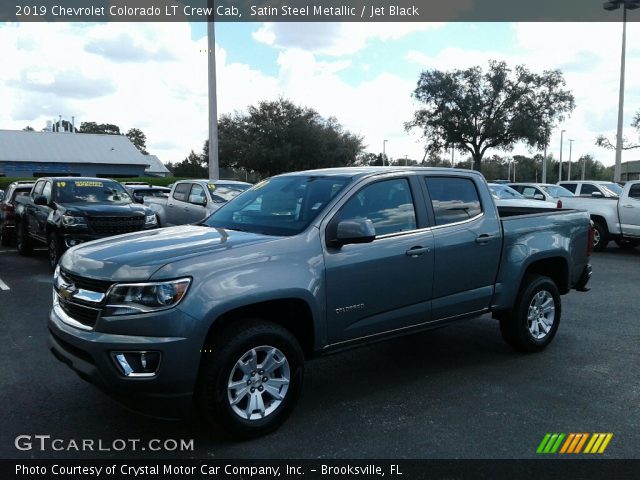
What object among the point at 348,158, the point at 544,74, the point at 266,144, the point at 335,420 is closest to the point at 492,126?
the point at 544,74

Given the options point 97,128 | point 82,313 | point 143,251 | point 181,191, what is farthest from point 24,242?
point 97,128

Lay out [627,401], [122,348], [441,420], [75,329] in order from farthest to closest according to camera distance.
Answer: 1. [627,401]
2. [441,420]
3. [75,329]
4. [122,348]

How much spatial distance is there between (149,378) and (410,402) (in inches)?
82.4

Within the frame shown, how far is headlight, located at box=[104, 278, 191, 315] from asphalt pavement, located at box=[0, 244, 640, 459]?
3.17 ft

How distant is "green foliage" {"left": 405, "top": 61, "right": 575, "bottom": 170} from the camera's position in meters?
38.9

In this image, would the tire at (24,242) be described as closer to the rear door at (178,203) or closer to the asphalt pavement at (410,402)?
the rear door at (178,203)

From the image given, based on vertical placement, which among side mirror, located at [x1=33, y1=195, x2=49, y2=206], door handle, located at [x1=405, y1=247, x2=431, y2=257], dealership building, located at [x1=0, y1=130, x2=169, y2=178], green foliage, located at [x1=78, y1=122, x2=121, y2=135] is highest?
green foliage, located at [x1=78, y1=122, x2=121, y2=135]

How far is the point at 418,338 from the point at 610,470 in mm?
3019

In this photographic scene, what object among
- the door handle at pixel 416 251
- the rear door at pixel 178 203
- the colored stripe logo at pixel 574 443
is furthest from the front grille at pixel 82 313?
the rear door at pixel 178 203

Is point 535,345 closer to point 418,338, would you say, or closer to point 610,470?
point 418,338

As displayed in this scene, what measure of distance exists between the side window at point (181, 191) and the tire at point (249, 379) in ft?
33.5

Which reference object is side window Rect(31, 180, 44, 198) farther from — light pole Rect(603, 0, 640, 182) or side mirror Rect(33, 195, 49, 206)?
light pole Rect(603, 0, 640, 182)

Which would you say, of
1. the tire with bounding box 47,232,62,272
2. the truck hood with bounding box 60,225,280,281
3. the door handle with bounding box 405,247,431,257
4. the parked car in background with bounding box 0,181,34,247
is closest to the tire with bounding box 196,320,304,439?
the truck hood with bounding box 60,225,280,281

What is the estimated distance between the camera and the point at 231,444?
3848mm
